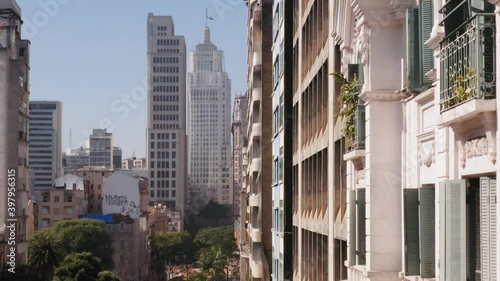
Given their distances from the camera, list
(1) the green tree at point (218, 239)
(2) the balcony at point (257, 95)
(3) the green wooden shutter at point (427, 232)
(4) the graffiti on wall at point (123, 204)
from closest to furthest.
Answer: (3) the green wooden shutter at point (427, 232), (2) the balcony at point (257, 95), (4) the graffiti on wall at point (123, 204), (1) the green tree at point (218, 239)

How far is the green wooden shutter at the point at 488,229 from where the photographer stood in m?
8.60

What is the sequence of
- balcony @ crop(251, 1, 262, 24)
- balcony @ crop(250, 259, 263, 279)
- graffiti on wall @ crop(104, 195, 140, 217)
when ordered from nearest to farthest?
balcony @ crop(250, 259, 263, 279) → balcony @ crop(251, 1, 262, 24) → graffiti on wall @ crop(104, 195, 140, 217)

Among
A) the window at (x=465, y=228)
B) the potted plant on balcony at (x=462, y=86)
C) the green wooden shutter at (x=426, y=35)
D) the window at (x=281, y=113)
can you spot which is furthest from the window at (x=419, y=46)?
the window at (x=281, y=113)

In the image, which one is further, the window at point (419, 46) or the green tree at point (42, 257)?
the green tree at point (42, 257)

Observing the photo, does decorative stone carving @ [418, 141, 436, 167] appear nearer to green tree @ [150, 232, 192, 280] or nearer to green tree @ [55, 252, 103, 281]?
green tree @ [55, 252, 103, 281]

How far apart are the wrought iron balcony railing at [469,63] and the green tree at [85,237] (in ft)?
306

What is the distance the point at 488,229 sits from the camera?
8.75m

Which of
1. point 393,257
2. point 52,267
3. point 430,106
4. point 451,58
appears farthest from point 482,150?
point 52,267

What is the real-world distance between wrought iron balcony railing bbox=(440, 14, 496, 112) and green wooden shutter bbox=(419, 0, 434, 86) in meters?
1.61

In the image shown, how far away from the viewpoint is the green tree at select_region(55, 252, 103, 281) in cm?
6886

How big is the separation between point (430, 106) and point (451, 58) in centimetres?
214

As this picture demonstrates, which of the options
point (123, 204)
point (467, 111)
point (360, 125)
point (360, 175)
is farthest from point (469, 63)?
point (123, 204)

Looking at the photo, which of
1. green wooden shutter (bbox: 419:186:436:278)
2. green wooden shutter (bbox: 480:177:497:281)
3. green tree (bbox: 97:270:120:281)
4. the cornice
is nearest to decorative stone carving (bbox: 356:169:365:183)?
the cornice

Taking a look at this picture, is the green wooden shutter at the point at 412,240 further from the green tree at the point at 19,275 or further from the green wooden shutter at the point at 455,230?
the green tree at the point at 19,275
